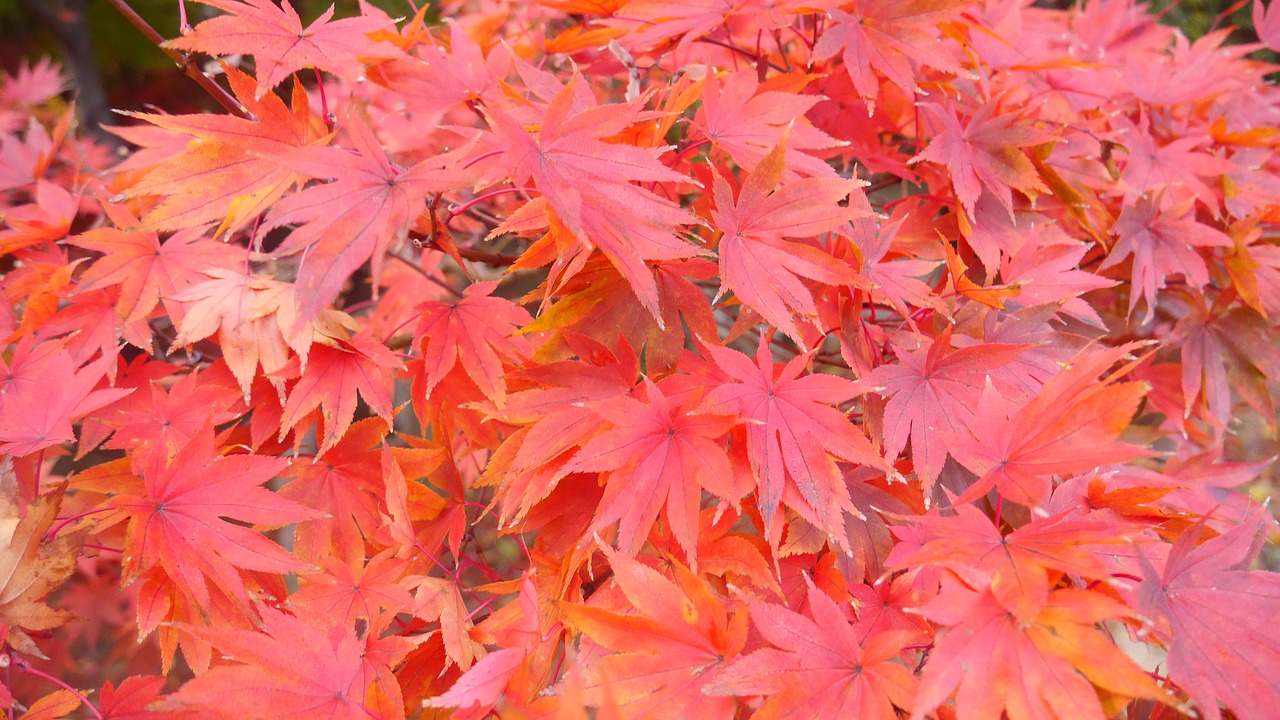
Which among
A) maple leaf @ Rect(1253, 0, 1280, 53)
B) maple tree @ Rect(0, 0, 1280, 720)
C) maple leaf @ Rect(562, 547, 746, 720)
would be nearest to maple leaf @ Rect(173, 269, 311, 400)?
maple tree @ Rect(0, 0, 1280, 720)

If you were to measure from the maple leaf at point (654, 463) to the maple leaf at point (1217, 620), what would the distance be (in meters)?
0.38

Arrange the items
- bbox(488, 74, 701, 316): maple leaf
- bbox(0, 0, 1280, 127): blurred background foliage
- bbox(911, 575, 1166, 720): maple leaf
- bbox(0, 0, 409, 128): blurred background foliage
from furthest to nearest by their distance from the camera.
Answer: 1. bbox(0, 0, 409, 128): blurred background foliage
2. bbox(0, 0, 1280, 127): blurred background foliage
3. bbox(488, 74, 701, 316): maple leaf
4. bbox(911, 575, 1166, 720): maple leaf

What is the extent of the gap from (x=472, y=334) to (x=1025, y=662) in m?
0.66

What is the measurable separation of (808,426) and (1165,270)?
726 millimetres

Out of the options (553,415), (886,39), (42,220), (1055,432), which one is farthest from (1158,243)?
(42,220)

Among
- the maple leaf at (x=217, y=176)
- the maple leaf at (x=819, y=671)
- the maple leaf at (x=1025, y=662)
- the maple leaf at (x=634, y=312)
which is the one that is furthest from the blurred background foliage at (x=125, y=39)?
the maple leaf at (x=1025, y=662)

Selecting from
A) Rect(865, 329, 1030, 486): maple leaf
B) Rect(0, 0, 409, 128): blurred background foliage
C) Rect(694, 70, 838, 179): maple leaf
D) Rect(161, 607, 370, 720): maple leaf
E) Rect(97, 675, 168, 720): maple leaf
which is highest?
Rect(694, 70, 838, 179): maple leaf

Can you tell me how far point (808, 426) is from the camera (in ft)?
2.61

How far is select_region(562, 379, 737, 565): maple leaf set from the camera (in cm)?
76

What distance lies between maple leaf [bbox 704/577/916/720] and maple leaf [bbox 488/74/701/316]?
1.01 ft

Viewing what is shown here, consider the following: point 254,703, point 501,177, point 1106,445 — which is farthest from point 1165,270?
point 254,703

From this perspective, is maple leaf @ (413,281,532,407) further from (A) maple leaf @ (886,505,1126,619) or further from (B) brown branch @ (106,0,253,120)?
(A) maple leaf @ (886,505,1126,619)

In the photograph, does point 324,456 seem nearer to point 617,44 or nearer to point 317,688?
point 317,688

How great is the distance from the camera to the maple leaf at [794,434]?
762 millimetres
